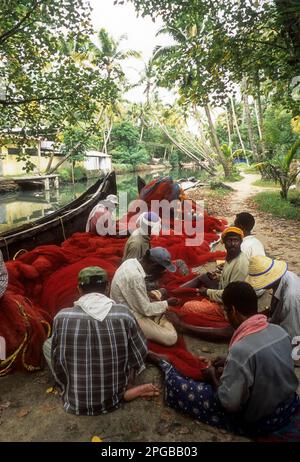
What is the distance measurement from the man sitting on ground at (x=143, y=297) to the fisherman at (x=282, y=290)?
3.25 ft

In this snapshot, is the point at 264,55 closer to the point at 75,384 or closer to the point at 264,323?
the point at 264,323

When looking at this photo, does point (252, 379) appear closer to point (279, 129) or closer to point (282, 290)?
point (282, 290)

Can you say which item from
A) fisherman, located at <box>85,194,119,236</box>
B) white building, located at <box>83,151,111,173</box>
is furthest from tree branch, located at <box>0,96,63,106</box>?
white building, located at <box>83,151,111,173</box>

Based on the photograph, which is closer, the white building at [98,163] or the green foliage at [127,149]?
the white building at [98,163]

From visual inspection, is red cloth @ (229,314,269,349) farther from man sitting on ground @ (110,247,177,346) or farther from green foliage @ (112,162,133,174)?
green foliage @ (112,162,133,174)

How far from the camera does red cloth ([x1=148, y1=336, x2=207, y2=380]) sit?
2902mm

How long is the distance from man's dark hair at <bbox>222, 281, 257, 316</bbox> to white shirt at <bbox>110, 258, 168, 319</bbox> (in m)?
1.09

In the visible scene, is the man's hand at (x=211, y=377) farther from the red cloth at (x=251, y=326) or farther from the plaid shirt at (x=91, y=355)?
the plaid shirt at (x=91, y=355)

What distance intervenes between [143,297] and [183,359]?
27.8 inches

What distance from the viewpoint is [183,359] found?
122 inches

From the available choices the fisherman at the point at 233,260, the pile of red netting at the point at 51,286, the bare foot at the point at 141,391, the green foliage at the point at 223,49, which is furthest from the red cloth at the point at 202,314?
the green foliage at the point at 223,49

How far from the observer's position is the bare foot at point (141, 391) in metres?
2.64

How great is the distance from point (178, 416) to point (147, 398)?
325 millimetres
